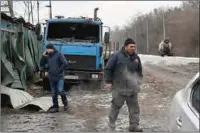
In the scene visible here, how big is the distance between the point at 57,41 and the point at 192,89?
10350mm

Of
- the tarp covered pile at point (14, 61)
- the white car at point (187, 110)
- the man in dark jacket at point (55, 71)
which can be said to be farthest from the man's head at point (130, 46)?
the tarp covered pile at point (14, 61)

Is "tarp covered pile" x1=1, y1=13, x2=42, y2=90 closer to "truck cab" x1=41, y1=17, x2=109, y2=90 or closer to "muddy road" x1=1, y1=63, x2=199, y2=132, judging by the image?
"truck cab" x1=41, y1=17, x2=109, y2=90

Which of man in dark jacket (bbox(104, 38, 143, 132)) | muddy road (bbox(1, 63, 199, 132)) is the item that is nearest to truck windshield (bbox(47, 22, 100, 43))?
muddy road (bbox(1, 63, 199, 132))

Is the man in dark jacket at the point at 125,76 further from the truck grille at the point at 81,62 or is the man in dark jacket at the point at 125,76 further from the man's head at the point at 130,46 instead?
the truck grille at the point at 81,62

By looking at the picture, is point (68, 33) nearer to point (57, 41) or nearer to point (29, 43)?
point (57, 41)

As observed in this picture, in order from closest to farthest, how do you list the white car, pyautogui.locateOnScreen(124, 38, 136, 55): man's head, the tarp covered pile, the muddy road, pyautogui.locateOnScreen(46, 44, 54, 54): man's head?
1. the white car
2. pyautogui.locateOnScreen(124, 38, 136, 55): man's head
3. the muddy road
4. pyautogui.locateOnScreen(46, 44, 54, 54): man's head
5. the tarp covered pile

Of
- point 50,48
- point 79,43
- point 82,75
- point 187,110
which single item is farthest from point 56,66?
point 187,110

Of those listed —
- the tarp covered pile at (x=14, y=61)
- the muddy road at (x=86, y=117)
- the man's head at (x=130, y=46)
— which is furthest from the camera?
the tarp covered pile at (x=14, y=61)

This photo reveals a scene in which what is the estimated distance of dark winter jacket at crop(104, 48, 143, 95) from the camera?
707 cm

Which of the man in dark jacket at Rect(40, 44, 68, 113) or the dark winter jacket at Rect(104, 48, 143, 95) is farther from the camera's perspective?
the man in dark jacket at Rect(40, 44, 68, 113)

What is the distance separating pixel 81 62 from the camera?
14062 millimetres

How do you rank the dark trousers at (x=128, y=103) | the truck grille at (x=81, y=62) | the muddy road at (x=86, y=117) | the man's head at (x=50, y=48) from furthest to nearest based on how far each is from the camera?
1. the truck grille at (x=81, y=62)
2. the man's head at (x=50, y=48)
3. the muddy road at (x=86, y=117)
4. the dark trousers at (x=128, y=103)

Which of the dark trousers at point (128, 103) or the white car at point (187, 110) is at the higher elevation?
the white car at point (187, 110)

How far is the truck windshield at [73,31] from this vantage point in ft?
47.8
